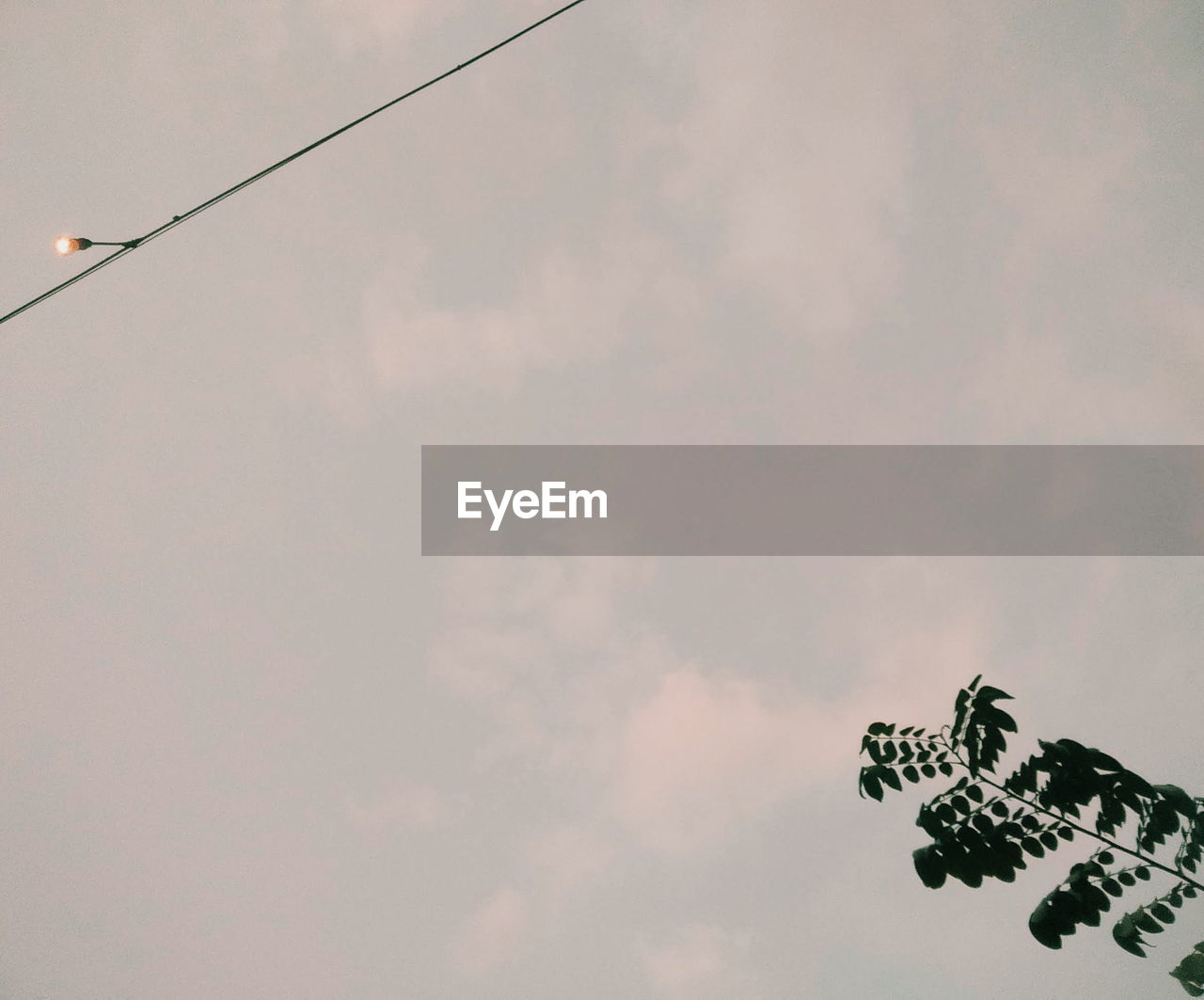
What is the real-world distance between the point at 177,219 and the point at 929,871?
6.21 metres

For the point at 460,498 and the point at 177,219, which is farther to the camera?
the point at 460,498

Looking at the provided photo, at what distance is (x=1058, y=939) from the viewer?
A: 8.45 feet

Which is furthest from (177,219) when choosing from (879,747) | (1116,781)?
(1116,781)

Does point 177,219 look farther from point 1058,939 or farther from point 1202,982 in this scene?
point 1202,982

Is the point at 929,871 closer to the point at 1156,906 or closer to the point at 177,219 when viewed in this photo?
the point at 1156,906

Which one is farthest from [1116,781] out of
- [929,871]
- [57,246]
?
[57,246]

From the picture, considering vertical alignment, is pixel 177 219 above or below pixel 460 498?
below

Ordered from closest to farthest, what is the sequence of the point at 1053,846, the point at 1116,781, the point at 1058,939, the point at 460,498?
the point at 1058,939 → the point at 1116,781 → the point at 1053,846 → the point at 460,498

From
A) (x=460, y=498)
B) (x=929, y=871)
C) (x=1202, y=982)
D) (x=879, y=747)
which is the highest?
(x=460, y=498)

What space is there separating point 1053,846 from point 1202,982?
2.74 feet

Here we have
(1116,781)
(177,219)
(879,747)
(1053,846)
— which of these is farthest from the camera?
(177,219)

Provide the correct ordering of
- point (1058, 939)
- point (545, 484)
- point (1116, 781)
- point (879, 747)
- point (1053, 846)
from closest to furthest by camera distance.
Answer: point (1058, 939) → point (1116, 781) → point (1053, 846) → point (879, 747) → point (545, 484)

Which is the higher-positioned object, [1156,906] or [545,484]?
[545,484]

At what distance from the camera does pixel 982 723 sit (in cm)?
291
